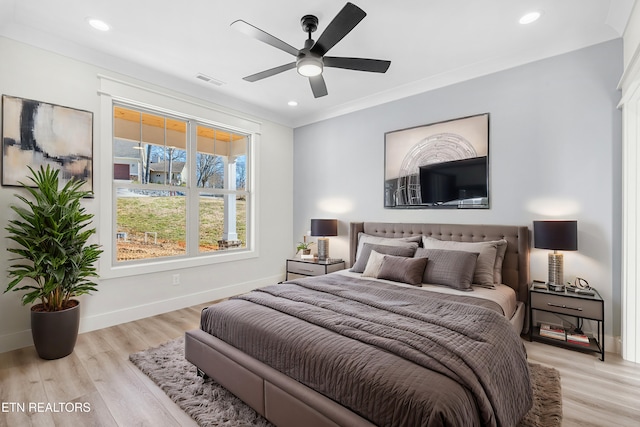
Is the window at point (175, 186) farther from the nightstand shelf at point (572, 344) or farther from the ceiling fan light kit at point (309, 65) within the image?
the nightstand shelf at point (572, 344)

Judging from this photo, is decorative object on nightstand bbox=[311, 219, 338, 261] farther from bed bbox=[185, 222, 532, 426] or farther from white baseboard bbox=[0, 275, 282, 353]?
bed bbox=[185, 222, 532, 426]

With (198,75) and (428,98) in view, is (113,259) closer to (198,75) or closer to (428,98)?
(198,75)

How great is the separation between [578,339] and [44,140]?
5.17 meters

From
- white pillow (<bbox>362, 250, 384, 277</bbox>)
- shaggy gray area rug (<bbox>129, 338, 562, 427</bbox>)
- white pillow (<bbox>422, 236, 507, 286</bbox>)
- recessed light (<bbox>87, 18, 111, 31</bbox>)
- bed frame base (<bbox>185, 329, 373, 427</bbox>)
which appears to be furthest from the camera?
white pillow (<bbox>362, 250, 384, 277</bbox>)

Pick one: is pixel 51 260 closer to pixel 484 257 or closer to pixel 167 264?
pixel 167 264

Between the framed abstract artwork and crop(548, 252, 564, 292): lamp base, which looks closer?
the framed abstract artwork

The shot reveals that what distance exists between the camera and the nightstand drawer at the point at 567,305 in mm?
2584

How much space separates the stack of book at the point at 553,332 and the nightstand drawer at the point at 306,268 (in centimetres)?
245

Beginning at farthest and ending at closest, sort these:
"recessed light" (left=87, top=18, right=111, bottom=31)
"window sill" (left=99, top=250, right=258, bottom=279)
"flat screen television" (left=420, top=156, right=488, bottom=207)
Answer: "flat screen television" (left=420, top=156, right=488, bottom=207)
"window sill" (left=99, top=250, right=258, bottom=279)
"recessed light" (left=87, top=18, right=111, bottom=31)

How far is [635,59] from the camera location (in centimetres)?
217

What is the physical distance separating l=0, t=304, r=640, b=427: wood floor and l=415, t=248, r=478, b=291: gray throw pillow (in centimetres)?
84

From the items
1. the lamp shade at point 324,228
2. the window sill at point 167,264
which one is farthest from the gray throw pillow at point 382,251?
the window sill at point 167,264

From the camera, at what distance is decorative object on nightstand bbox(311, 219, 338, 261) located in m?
4.55

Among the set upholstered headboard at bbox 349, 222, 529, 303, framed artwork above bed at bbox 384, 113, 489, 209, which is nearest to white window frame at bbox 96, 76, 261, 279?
framed artwork above bed at bbox 384, 113, 489, 209
